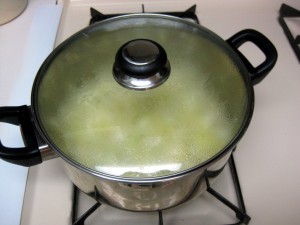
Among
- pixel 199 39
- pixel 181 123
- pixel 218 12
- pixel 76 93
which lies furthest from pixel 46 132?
pixel 218 12

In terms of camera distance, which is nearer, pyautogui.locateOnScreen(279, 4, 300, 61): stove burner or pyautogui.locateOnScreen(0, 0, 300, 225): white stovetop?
pyautogui.locateOnScreen(0, 0, 300, 225): white stovetop

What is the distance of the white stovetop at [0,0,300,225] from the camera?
1.79 ft

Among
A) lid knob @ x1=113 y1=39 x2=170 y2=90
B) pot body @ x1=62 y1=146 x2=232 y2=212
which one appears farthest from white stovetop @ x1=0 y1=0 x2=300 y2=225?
lid knob @ x1=113 y1=39 x2=170 y2=90

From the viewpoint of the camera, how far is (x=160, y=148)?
1.48 ft

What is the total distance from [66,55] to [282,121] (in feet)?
1.50

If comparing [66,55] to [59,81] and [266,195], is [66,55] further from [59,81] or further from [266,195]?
[266,195]

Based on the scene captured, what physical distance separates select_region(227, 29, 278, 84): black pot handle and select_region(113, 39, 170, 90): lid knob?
0.47ft

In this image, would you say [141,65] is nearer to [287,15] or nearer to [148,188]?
[148,188]

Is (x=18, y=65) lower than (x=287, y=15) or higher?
lower

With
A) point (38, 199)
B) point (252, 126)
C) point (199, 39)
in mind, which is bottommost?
point (38, 199)

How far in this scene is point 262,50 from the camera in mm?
Answer: 548

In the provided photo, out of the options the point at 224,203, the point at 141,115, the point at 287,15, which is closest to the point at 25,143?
the point at 141,115

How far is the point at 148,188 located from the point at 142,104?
0.13 metres

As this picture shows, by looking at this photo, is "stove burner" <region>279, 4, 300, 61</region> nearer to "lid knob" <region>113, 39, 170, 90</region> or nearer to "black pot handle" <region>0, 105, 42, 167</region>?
"lid knob" <region>113, 39, 170, 90</region>
